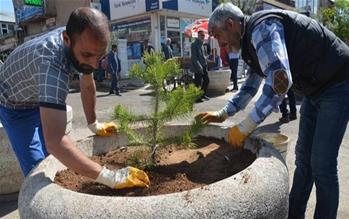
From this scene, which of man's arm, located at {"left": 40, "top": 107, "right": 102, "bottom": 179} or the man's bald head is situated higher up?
the man's bald head

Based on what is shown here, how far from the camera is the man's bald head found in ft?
5.37

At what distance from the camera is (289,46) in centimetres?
208

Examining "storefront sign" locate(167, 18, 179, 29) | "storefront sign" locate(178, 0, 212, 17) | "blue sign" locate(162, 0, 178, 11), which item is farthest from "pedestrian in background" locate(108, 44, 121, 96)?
"storefront sign" locate(178, 0, 212, 17)

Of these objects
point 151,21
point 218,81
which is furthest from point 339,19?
point 151,21

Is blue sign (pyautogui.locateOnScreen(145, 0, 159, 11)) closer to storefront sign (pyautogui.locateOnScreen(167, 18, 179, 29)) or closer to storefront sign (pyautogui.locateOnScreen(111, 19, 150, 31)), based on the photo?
storefront sign (pyautogui.locateOnScreen(111, 19, 150, 31))

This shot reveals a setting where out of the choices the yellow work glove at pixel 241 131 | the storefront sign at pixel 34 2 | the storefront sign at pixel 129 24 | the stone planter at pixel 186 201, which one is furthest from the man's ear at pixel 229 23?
the storefront sign at pixel 34 2

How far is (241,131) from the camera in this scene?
6.82ft

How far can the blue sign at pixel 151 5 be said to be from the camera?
50.5ft

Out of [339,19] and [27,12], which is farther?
[27,12]

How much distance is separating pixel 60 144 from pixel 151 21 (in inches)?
595

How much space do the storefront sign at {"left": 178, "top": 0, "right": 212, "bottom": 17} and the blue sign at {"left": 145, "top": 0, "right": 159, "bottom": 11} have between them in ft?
3.73

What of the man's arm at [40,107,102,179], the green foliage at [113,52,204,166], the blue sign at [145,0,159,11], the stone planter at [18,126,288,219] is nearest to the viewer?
the stone planter at [18,126,288,219]

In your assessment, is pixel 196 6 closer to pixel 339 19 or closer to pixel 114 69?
pixel 339 19

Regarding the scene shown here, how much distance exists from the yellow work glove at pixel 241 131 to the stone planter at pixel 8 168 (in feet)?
6.02
